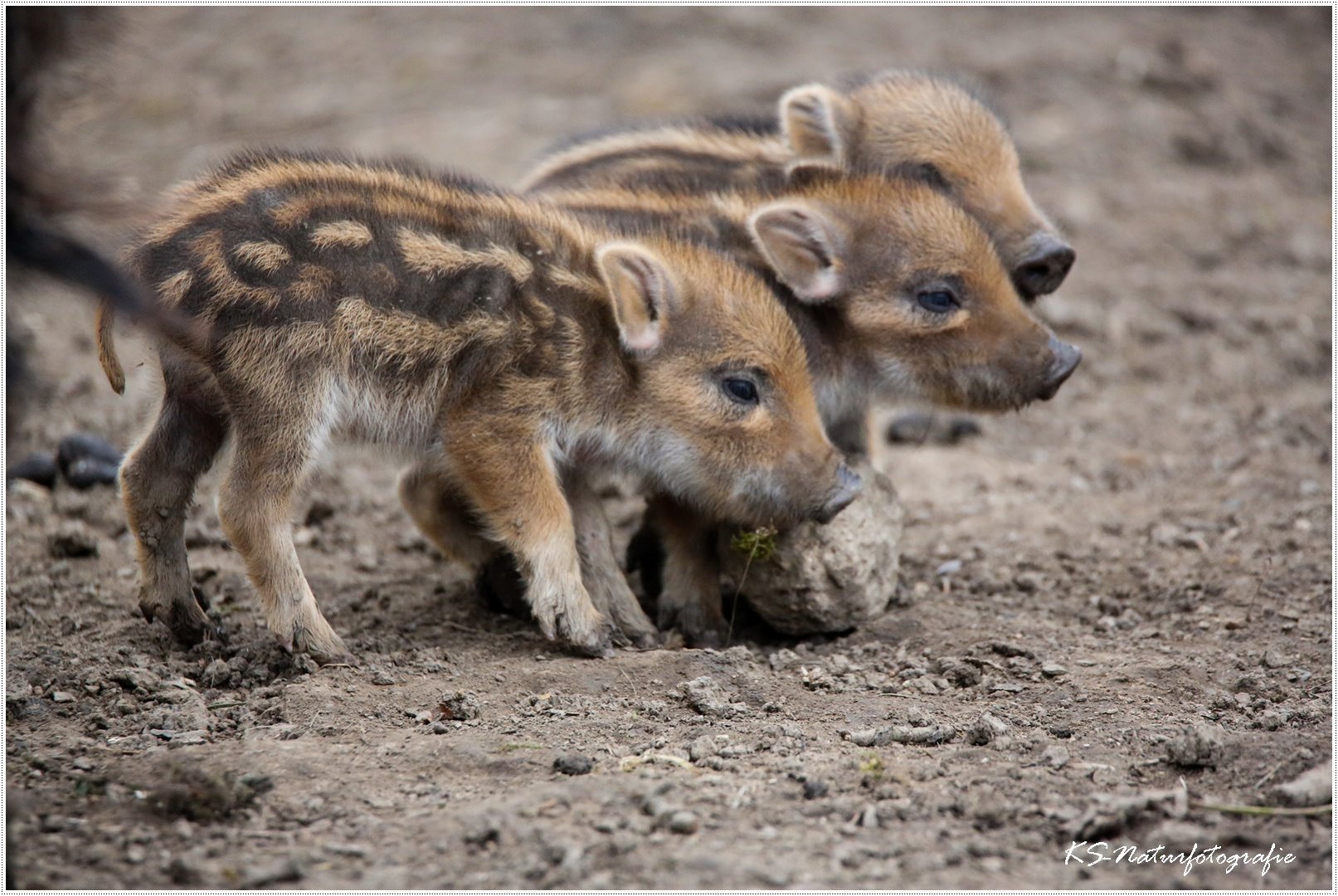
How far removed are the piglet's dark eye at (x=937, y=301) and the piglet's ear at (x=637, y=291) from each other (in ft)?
3.47

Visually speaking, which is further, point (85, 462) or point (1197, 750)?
point (85, 462)

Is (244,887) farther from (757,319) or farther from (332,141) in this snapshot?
(332,141)

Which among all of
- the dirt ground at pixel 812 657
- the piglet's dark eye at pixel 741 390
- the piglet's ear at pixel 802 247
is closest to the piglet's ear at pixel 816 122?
the piglet's ear at pixel 802 247

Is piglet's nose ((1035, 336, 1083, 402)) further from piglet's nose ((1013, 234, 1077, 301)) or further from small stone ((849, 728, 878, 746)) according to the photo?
small stone ((849, 728, 878, 746))

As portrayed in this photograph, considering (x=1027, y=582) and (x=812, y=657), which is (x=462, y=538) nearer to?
(x=812, y=657)

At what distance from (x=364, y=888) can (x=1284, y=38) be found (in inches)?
407

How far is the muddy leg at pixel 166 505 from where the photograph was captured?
437 centimetres

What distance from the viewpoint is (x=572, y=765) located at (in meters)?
3.48

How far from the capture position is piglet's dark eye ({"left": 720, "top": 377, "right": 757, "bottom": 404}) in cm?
480

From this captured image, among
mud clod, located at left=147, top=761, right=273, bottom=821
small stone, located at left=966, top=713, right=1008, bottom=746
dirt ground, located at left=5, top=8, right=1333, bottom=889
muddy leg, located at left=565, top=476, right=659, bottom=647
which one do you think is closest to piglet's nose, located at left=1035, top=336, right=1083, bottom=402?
dirt ground, located at left=5, top=8, right=1333, bottom=889

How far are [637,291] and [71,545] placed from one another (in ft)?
7.07

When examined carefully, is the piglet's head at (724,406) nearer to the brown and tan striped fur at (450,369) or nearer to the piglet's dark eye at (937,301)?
the brown and tan striped fur at (450,369)

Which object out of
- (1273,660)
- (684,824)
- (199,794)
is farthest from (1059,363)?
(199,794)

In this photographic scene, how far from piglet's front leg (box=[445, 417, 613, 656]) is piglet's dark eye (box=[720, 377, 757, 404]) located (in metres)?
0.69
